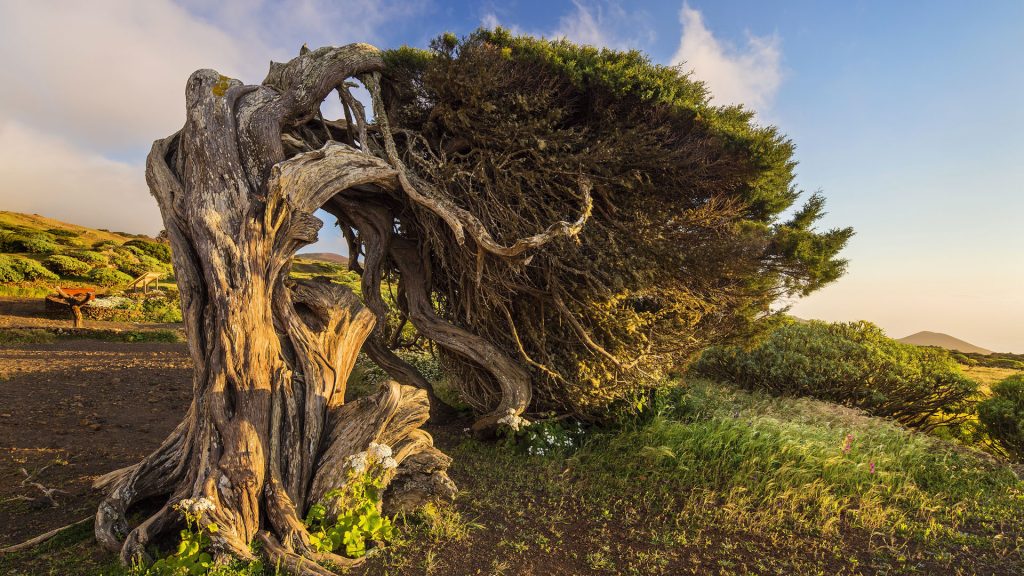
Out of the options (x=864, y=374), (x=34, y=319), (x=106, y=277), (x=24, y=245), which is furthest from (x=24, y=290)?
(x=864, y=374)

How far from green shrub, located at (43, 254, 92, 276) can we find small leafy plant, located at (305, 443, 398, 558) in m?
19.8

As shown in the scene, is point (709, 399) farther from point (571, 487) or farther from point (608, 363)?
point (571, 487)

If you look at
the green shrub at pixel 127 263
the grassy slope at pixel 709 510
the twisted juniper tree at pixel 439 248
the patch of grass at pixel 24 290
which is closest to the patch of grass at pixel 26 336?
the patch of grass at pixel 24 290

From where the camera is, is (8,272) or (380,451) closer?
(380,451)

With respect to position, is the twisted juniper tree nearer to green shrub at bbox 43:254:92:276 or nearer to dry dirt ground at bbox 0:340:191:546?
dry dirt ground at bbox 0:340:191:546

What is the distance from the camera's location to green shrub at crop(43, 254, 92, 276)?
57.3 ft

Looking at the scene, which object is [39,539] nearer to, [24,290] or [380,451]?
[380,451]

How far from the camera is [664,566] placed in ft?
12.9

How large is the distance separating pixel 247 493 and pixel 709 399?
20.8ft

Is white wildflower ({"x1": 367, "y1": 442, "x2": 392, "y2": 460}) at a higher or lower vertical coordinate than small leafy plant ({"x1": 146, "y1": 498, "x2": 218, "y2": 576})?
higher

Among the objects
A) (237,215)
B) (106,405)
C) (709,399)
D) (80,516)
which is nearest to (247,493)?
(80,516)

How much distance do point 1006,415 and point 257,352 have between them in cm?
957

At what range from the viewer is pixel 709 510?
4.75m

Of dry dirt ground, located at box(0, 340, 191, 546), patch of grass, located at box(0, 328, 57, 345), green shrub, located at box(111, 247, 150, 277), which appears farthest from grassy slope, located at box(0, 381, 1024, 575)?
green shrub, located at box(111, 247, 150, 277)
